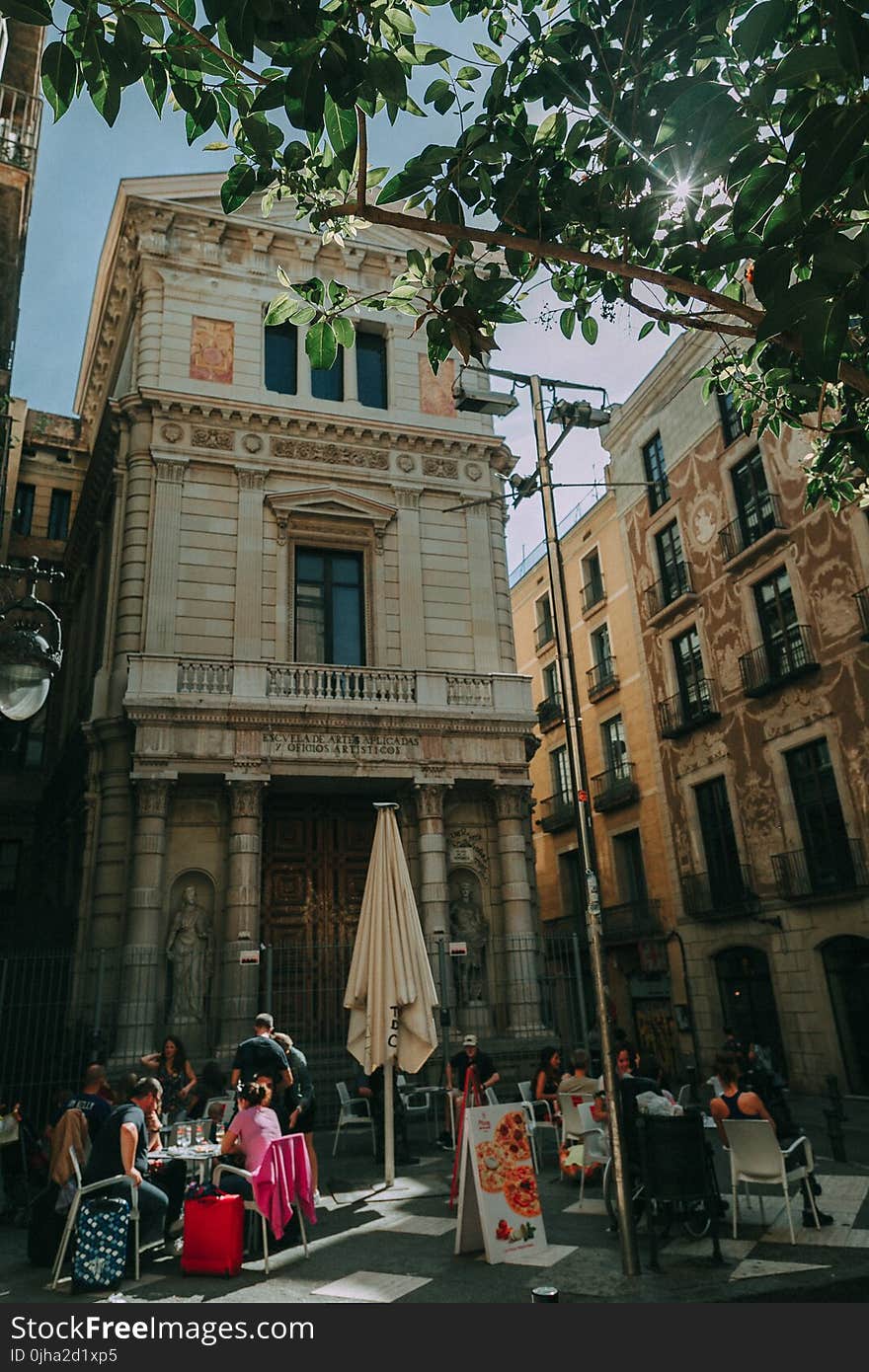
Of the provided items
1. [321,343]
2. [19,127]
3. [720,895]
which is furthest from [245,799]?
[19,127]

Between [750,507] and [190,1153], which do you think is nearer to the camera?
[190,1153]

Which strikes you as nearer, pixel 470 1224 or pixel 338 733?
pixel 470 1224

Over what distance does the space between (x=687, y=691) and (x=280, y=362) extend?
13553 millimetres

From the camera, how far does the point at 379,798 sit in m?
18.0

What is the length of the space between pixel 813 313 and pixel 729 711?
19370mm

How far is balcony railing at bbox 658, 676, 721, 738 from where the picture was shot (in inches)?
882

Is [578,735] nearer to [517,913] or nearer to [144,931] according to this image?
[144,931]

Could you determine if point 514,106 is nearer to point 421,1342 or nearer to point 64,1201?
point 421,1342

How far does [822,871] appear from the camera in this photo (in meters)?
18.8

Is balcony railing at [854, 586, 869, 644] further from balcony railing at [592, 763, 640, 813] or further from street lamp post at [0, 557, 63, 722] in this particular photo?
street lamp post at [0, 557, 63, 722]

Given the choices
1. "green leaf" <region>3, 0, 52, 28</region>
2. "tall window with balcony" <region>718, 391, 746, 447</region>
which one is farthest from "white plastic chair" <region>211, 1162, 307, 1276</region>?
"tall window with balcony" <region>718, 391, 746, 447</region>

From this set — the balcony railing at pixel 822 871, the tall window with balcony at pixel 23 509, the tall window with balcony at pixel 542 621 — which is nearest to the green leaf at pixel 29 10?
the balcony railing at pixel 822 871

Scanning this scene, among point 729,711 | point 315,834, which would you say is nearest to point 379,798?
point 315,834

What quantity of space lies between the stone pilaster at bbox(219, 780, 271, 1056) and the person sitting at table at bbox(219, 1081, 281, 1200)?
670 cm
